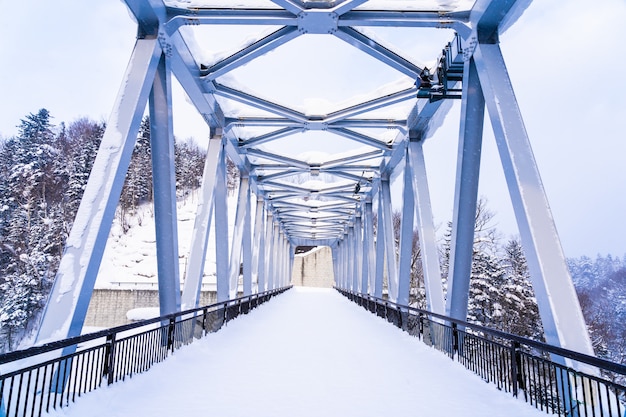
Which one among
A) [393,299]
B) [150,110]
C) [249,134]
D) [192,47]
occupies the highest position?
[249,134]

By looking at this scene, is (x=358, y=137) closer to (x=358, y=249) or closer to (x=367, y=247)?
(x=367, y=247)

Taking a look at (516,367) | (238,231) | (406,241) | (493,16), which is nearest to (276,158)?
(238,231)

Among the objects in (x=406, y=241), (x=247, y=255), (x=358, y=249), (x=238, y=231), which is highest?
(x=358, y=249)

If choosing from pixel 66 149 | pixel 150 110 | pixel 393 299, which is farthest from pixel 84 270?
pixel 66 149

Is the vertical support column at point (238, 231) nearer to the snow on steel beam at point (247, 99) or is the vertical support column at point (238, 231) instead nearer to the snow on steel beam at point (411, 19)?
the snow on steel beam at point (247, 99)

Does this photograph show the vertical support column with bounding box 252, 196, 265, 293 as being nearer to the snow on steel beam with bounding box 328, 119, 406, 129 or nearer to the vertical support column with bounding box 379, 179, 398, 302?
the vertical support column with bounding box 379, 179, 398, 302

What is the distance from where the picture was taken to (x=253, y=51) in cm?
676

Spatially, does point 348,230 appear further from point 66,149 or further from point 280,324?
point 66,149

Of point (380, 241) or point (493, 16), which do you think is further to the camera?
point (380, 241)

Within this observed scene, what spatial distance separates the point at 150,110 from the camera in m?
6.02

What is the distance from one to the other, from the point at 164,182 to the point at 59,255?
2596cm

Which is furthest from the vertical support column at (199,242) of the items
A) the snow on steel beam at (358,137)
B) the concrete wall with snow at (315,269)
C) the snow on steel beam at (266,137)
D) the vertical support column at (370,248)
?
the concrete wall with snow at (315,269)

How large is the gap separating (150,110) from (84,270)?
298 cm

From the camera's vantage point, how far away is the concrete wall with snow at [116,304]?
25547 millimetres
